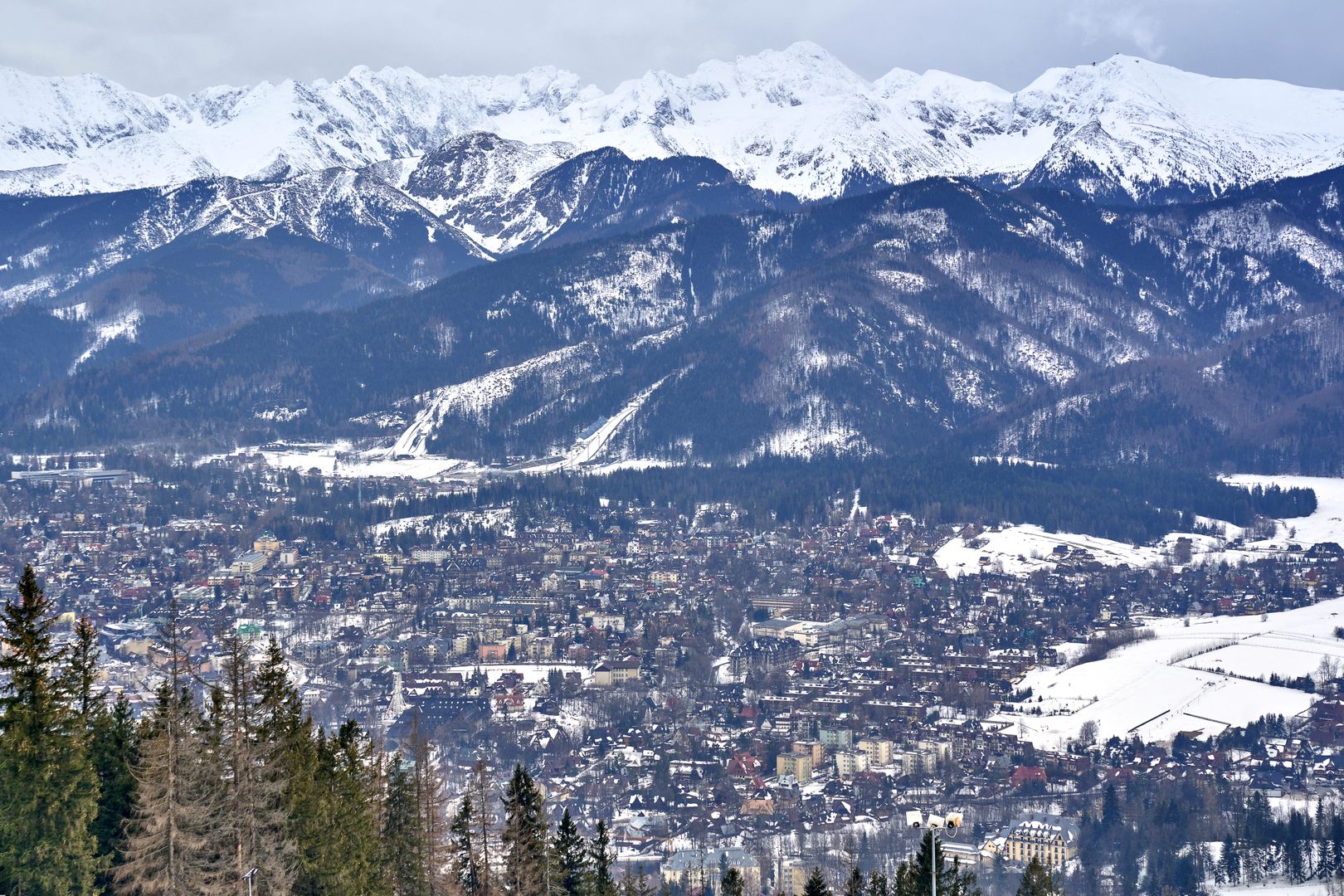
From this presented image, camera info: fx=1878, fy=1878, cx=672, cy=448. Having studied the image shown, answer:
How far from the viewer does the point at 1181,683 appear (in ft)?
338

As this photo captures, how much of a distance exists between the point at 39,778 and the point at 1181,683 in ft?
251

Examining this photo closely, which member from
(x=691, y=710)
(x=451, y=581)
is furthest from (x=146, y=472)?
(x=691, y=710)

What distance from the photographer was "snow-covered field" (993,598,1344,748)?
95.8 metres

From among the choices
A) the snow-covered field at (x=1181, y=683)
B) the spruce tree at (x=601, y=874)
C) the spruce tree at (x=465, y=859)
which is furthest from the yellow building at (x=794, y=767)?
the spruce tree at (x=465, y=859)

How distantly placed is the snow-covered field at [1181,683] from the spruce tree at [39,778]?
202 ft

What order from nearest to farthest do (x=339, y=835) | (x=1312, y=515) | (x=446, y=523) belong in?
1. (x=339, y=835)
2. (x=446, y=523)
3. (x=1312, y=515)

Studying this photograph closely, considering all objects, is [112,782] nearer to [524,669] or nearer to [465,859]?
[465,859]

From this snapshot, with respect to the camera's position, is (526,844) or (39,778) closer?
(39,778)

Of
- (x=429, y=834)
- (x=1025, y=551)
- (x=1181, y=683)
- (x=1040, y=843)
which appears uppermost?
(x=1025, y=551)

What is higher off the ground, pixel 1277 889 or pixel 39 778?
pixel 39 778

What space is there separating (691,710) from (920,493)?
7401 centimetres

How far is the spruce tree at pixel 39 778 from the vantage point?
1505 inches

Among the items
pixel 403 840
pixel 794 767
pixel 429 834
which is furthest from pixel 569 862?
pixel 794 767

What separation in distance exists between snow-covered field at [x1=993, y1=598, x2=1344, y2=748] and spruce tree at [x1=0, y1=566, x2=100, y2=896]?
61.4 meters
